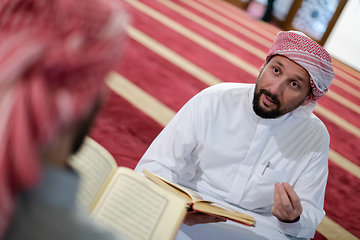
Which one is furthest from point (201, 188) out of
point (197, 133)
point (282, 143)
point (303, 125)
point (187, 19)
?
point (187, 19)

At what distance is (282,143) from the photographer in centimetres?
165

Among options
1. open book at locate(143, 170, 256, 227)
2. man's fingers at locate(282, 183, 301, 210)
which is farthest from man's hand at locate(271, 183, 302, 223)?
open book at locate(143, 170, 256, 227)

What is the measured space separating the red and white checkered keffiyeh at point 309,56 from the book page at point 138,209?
97 centimetres

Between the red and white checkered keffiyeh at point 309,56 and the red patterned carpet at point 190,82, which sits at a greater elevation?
the red and white checkered keffiyeh at point 309,56

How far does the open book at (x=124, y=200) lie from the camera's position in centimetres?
Result: 88

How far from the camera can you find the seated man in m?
1.53

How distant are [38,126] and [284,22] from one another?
26.5ft

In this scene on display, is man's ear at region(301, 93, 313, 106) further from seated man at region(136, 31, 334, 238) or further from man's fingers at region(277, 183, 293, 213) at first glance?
man's fingers at region(277, 183, 293, 213)

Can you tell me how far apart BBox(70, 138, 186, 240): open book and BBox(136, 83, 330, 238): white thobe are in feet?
1.70

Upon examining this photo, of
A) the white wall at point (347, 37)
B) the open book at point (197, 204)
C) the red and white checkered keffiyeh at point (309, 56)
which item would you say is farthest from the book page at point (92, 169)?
the white wall at point (347, 37)

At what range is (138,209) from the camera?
0.93 meters

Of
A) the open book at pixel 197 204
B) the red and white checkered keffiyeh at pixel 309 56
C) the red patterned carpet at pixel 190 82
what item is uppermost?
the red and white checkered keffiyeh at pixel 309 56

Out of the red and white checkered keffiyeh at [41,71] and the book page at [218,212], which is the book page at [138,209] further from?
the red and white checkered keffiyeh at [41,71]

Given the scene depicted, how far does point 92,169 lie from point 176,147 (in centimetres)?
61
